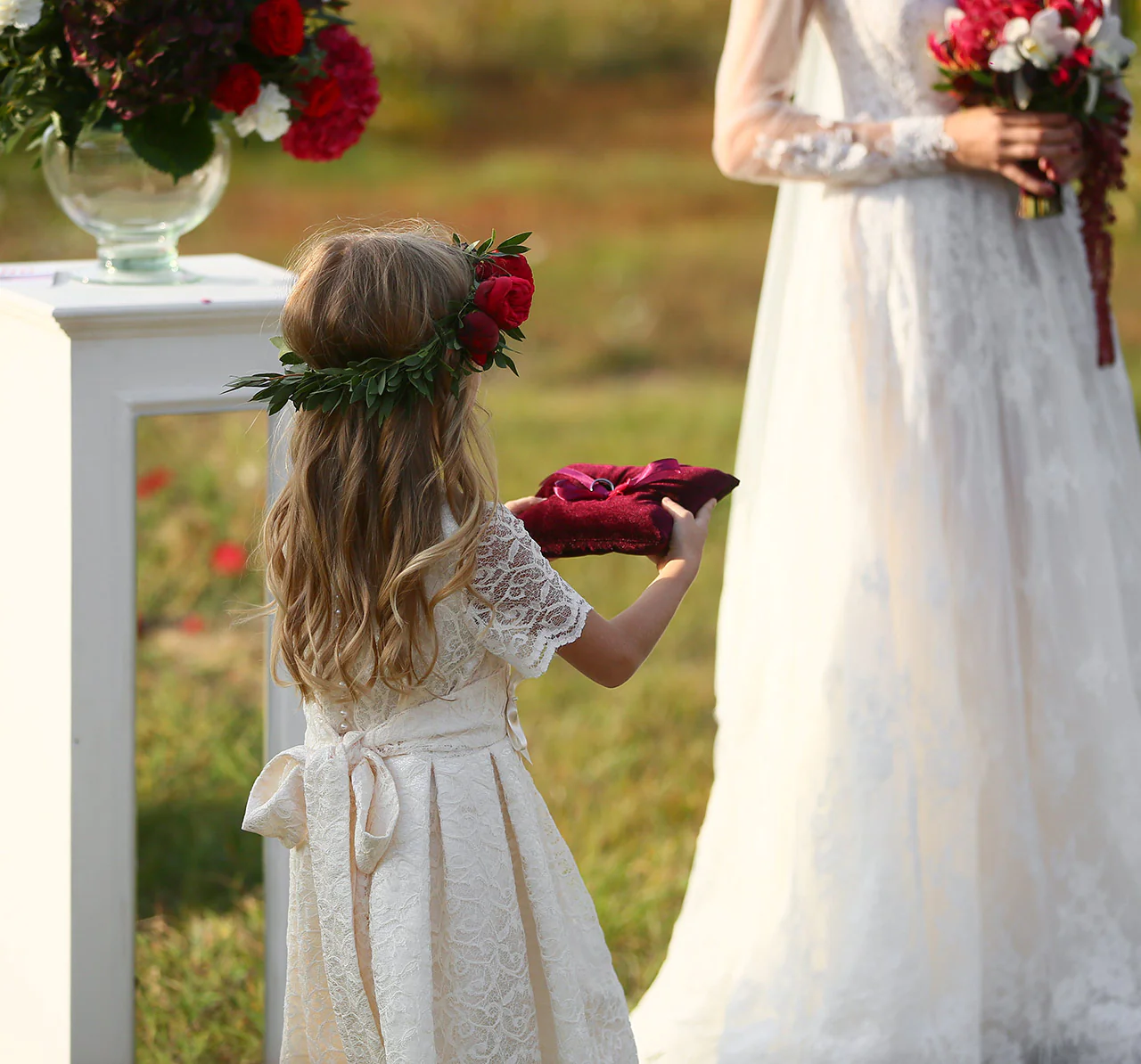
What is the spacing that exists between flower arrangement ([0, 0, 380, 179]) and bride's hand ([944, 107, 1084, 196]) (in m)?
0.91

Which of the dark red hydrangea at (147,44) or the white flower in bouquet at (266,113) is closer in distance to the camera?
the dark red hydrangea at (147,44)

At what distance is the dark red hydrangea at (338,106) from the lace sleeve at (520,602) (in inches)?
33.2

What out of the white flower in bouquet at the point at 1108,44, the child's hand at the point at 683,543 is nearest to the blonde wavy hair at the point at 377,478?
the child's hand at the point at 683,543

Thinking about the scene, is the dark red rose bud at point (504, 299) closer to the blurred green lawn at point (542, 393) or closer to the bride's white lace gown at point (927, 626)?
the blurred green lawn at point (542, 393)

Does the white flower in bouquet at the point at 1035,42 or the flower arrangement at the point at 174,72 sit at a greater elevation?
the white flower in bouquet at the point at 1035,42

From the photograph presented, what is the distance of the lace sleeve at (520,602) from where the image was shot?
163 centimetres

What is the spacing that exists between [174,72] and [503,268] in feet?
2.22

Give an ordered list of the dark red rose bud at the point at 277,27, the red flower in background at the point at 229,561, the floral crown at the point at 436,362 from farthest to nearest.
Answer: the red flower in background at the point at 229,561 → the dark red rose bud at the point at 277,27 → the floral crown at the point at 436,362

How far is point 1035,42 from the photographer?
2.24 metres

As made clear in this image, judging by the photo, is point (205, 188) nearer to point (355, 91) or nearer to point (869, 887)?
point (355, 91)

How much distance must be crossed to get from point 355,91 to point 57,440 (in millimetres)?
672

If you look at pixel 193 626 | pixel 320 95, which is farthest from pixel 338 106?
pixel 193 626

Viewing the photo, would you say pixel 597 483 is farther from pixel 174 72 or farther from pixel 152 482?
pixel 152 482

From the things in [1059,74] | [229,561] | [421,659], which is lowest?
[229,561]
